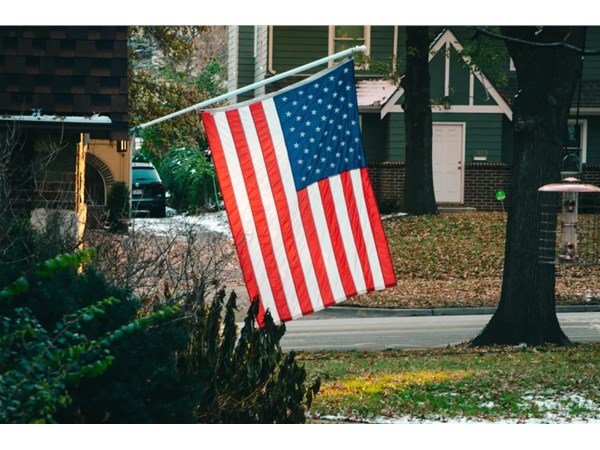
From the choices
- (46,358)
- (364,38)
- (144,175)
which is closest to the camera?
(46,358)

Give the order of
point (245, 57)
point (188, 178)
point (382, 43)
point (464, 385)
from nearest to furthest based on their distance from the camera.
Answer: point (464, 385) → point (382, 43) → point (245, 57) → point (188, 178)

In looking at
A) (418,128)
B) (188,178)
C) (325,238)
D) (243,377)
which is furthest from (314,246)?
(188,178)

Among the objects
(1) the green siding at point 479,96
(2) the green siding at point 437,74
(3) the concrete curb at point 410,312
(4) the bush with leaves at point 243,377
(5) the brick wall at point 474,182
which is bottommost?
(3) the concrete curb at point 410,312

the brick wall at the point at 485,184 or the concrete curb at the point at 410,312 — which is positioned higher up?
the brick wall at the point at 485,184

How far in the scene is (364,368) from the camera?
42.1 ft

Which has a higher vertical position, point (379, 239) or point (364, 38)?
point (364, 38)

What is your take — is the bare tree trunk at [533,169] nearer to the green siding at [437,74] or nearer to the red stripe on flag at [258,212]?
the red stripe on flag at [258,212]

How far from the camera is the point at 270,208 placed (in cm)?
951

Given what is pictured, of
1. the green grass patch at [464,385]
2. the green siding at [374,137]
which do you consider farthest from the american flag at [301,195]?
the green siding at [374,137]

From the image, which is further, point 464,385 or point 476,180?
point 476,180

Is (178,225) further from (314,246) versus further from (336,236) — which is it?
(314,246)

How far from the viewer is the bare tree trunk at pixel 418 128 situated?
28078mm

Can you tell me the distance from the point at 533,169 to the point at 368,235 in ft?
18.0

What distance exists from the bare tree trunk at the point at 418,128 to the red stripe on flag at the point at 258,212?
61.7 feet
